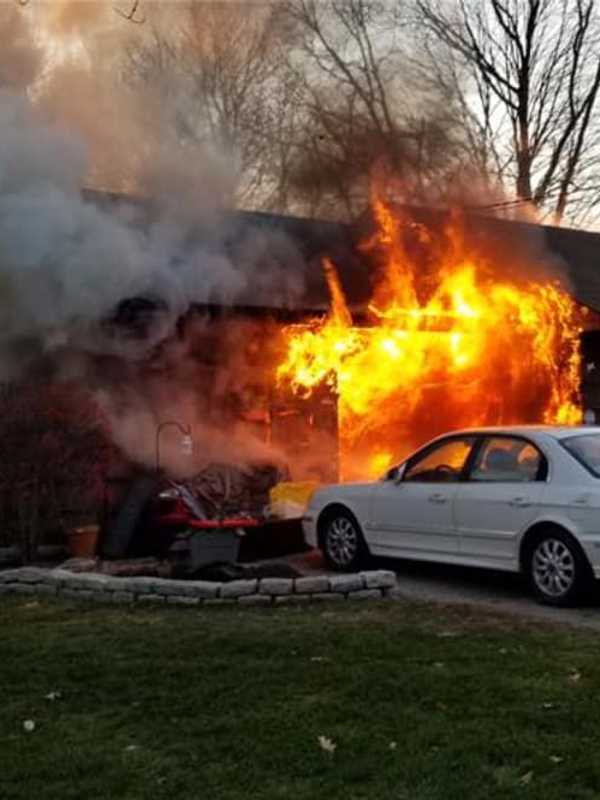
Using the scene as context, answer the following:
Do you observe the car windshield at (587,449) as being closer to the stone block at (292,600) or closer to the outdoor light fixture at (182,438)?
the stone block at (292,600)

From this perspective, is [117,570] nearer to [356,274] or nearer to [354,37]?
[356,274]

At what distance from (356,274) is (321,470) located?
8.92 ft

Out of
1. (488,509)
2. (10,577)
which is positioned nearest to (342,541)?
(488,509)

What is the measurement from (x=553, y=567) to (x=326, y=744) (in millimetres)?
4093

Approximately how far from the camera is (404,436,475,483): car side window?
962 centimetres

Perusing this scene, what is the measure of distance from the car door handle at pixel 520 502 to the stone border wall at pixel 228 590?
3.74 feet

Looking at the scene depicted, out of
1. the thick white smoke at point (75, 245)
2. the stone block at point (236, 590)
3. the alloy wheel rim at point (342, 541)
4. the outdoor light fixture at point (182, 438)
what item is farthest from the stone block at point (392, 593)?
the thick white smoke at point (75, 245)

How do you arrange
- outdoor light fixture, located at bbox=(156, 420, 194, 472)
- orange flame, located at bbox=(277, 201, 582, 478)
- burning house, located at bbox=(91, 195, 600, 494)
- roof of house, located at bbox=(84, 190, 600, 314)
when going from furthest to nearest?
orange flame, located at bbox=(277, 201, 582, 478), burning house, located at bbox=(91, 195, 600, 494), roof of house, located at bbox=(84, 190, 600, 314), outdoor light fixture, located at bbox=(156, 420, 194, 472)

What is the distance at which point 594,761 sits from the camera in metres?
4.56

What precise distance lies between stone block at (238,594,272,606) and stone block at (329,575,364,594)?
516 millimetres

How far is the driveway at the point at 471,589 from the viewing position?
817 cm

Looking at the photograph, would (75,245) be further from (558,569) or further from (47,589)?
(558,569)

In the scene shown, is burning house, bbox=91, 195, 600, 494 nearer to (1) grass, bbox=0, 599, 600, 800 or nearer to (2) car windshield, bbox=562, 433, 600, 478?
(2) car windshield, bbox=562, 433, 600, 478

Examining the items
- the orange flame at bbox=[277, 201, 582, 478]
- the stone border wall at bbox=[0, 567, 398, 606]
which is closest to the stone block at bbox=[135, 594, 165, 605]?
the stone border wall at bbox=[0, 567, 398, 606]
